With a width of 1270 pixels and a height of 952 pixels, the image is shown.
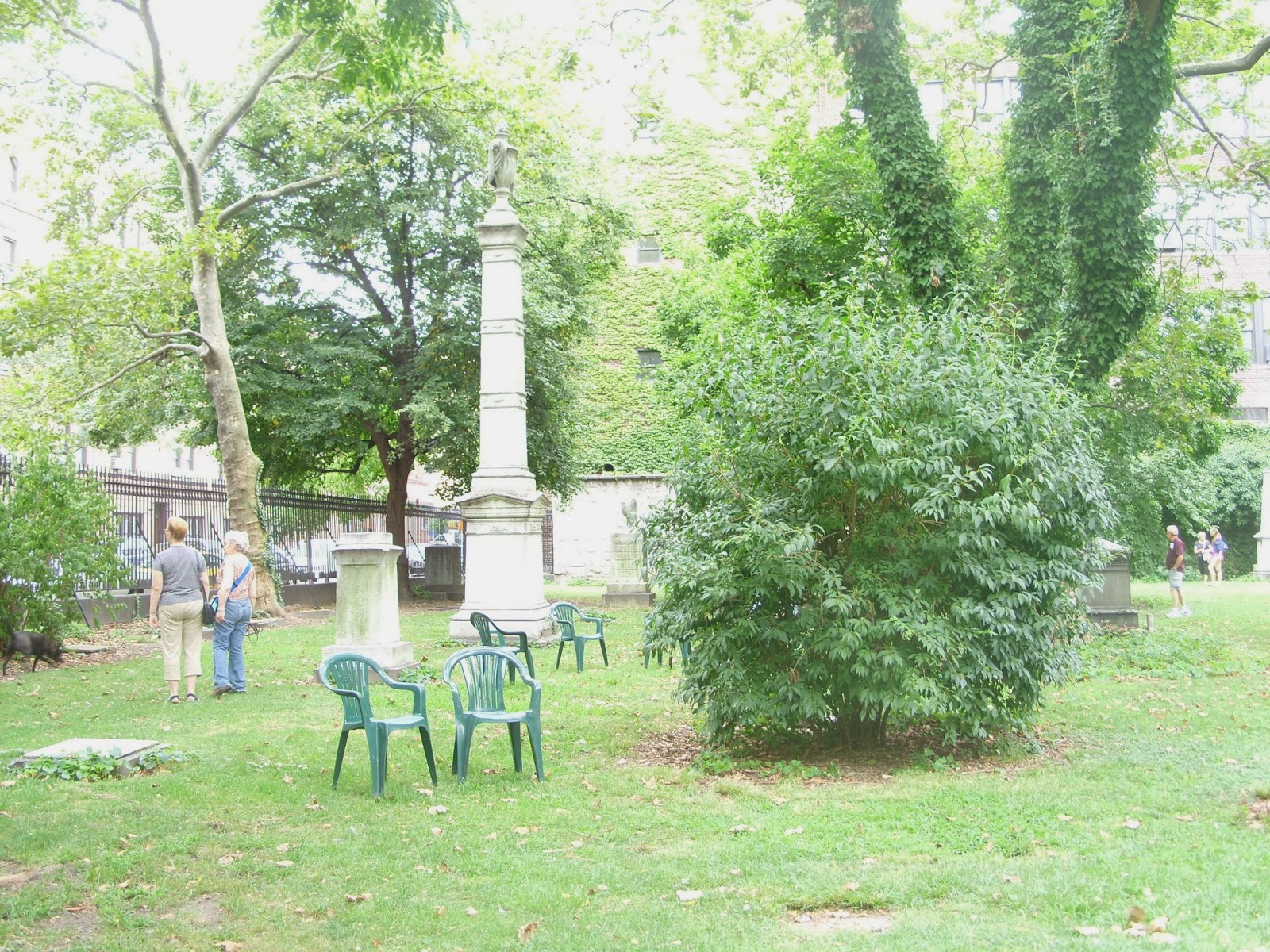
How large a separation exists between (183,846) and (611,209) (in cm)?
2198

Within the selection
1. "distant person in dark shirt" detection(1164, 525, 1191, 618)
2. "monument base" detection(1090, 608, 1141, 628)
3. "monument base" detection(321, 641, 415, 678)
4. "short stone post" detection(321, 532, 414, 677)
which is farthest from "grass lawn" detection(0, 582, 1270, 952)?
"distant person in dark shirt" detection(1164, 525, 1191, 618)

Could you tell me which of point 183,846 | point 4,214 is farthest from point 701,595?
point 4,214

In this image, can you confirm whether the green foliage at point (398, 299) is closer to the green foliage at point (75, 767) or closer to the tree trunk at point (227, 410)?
the tree trunk at point (227, 410)

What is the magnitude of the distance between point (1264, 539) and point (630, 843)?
114 feet

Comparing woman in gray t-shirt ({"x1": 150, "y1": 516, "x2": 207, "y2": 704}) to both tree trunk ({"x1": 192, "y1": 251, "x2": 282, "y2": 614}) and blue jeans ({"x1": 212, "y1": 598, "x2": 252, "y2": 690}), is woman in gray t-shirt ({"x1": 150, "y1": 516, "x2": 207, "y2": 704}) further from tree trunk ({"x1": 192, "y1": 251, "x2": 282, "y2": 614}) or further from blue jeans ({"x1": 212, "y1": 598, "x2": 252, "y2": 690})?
tree trunk ({"x1": 192, "y1": 251, "x2": 282, "y2": 614})

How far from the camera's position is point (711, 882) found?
5.55 meters

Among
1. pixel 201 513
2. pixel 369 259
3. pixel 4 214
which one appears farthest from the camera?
pixel 4 214

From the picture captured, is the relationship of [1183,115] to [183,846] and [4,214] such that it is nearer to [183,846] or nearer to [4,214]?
[183,846]

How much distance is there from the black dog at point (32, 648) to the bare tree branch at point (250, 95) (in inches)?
345

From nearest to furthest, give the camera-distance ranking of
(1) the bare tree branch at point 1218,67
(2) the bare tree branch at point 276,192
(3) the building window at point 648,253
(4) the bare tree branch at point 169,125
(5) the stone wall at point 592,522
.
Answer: (1) the bare tree branch at point 1218,67 → (4) the bare tree branch at point 169,125 → (2) the bare tree branch at point 276,192 → (5) the stone wall at point 592,522 → (3) the building window at point 648,253

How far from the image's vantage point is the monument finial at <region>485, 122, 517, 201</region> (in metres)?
17.6

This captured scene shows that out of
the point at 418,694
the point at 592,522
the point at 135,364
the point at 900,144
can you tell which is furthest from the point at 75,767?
the point at 592,522

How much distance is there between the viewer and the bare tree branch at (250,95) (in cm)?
1820

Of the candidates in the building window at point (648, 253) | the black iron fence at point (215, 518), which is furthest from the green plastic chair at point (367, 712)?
the building window at point (648, 253)
